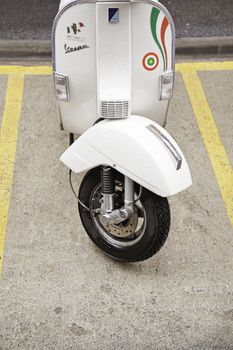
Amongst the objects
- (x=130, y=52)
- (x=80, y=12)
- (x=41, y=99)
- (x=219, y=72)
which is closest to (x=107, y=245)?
(x=130, y=52)

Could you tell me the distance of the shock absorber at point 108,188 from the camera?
2787mm

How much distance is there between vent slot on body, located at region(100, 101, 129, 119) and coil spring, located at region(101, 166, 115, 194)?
0.28m

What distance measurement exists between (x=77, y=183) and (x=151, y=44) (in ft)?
3.74

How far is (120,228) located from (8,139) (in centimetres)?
142

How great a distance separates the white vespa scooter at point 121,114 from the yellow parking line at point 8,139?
2.08ft

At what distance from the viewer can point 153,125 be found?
2.81 metres

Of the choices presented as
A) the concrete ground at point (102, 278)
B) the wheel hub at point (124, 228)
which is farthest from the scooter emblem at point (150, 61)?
the concrete ground at point (102, 278)

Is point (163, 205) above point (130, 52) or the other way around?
the other way around

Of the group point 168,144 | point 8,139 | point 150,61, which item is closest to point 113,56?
point 150,61

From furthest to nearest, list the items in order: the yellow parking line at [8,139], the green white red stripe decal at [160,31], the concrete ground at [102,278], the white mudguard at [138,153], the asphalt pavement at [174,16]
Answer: the asphalt pavement at [174,16] → the yellow parking line at [8,139] → the green white red stripe decal at [160,31] → the concrete ground at [102,278] → the white mudguard at [138,153]

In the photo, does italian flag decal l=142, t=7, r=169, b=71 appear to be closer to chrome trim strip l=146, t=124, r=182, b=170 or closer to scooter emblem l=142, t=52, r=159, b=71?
scooter emblem l=142, t=52, r=159, b=71

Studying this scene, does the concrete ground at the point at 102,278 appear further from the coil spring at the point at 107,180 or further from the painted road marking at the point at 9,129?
the coil spring at the point at 107,180

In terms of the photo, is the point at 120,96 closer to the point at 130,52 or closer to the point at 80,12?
the point at 130,52

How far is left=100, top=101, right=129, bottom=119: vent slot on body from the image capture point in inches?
110
